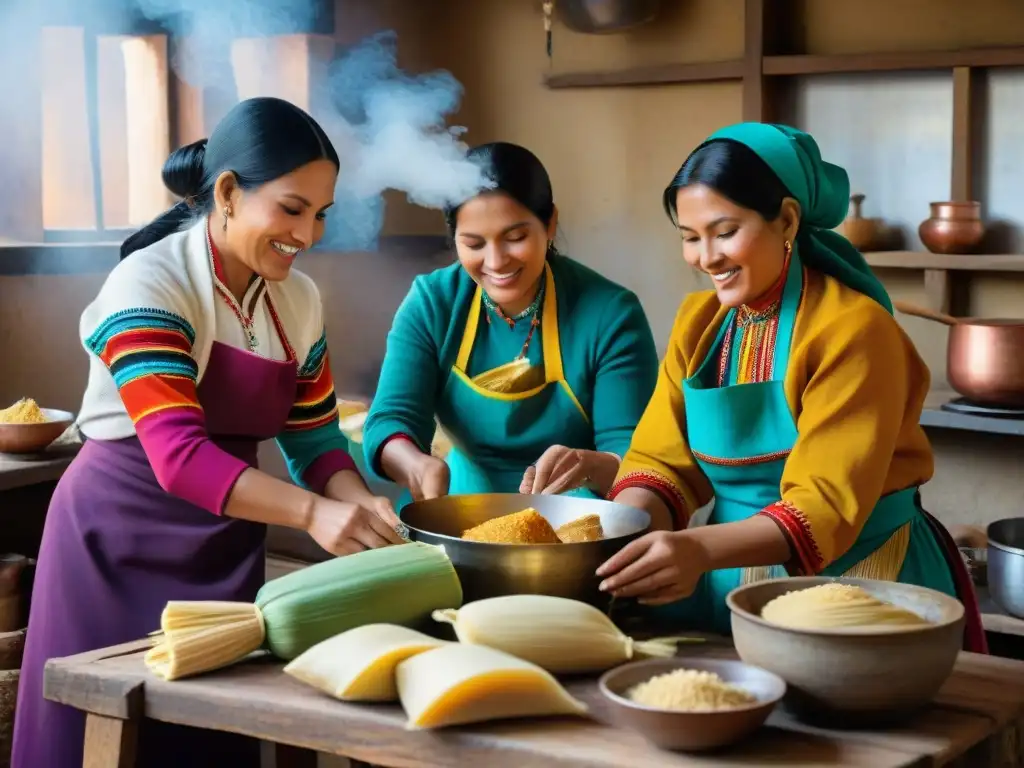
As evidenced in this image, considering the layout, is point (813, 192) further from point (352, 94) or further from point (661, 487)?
point (352, 94)

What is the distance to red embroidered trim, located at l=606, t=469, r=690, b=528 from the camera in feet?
7.22

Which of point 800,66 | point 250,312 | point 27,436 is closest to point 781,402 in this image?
point 250,312

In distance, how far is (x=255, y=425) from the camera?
2.32 m

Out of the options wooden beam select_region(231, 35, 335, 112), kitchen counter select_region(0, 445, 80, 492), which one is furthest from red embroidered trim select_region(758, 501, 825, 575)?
wooden beam select_region(231, 35, 335, 112)

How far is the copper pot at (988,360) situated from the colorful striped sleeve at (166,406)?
2.18 m

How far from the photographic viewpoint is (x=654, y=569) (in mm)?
1762

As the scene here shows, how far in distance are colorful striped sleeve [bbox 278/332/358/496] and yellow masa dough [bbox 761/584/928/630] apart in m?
1.06

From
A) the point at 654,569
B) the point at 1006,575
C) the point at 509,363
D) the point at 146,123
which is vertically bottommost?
the point at 1006,575

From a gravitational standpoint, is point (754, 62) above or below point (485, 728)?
above

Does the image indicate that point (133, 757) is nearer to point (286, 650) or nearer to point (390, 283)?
point (286, 650)

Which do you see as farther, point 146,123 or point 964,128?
point 146,123

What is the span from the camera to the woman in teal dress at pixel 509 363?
259cm

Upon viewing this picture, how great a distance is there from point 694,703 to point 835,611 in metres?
0.22

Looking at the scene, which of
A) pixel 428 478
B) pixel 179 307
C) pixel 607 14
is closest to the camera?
pixel 179 307
